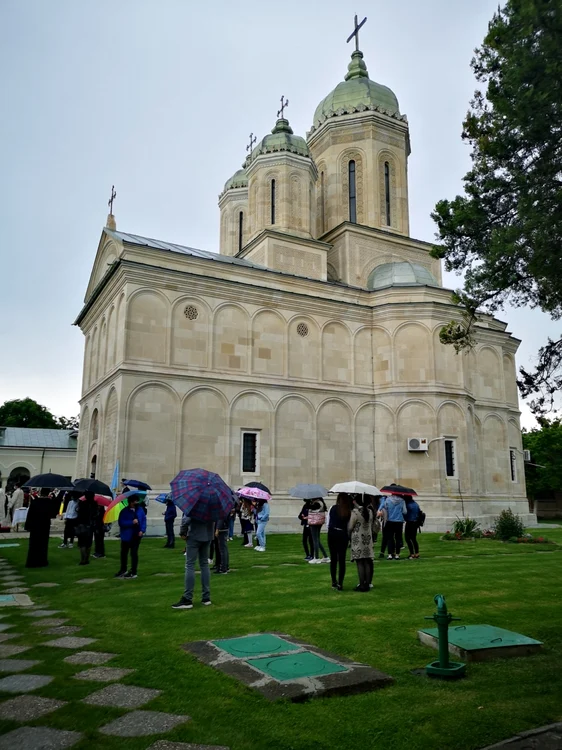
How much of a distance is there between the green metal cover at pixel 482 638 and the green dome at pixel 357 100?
32820 mm

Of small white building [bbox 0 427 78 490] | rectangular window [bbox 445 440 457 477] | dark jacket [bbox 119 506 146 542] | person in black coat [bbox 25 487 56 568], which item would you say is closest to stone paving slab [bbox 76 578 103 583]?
dark jacket [bbox 119 506 146 542]

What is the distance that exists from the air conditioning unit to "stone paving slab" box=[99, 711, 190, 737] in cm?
2319

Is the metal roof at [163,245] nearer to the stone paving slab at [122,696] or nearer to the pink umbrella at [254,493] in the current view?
the pink umbrella at [254,493]

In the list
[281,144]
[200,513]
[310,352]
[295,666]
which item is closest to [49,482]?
[200,513]

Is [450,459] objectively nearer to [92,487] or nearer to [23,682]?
[92,487]

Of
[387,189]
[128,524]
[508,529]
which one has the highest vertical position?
[387,189]

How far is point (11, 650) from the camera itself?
6496 mm

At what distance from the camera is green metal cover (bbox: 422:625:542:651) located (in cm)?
635

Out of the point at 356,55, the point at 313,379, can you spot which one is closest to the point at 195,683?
the point at 313,379

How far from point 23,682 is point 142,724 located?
1.67 m

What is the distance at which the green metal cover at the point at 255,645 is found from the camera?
6.15 m

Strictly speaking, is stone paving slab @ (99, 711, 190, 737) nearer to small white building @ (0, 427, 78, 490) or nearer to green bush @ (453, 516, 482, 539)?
green bush @ (453, 516, 482, 539)

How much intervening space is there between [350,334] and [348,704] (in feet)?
80.3

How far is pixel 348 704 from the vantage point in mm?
4816
